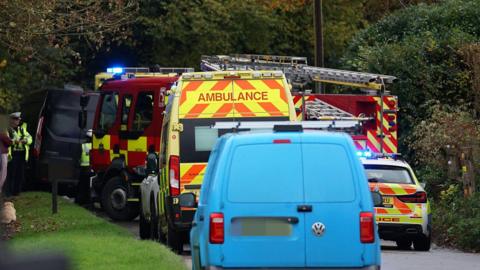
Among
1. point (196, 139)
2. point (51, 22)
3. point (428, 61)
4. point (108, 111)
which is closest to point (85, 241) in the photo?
point (196, 139)

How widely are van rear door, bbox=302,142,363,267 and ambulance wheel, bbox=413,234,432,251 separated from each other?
821 cm

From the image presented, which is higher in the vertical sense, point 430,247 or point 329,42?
point 329,42

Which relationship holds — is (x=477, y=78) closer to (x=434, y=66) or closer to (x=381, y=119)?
(x=434, y=66)

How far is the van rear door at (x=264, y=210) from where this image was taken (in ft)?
30.4

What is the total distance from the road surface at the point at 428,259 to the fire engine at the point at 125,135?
515 cm

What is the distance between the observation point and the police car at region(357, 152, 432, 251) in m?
17.0

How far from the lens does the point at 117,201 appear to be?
21719 mm

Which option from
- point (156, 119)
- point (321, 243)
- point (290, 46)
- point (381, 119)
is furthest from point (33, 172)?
point (321, 243)

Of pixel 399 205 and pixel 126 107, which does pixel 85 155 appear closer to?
pixel 126 107

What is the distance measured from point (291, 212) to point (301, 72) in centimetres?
1385

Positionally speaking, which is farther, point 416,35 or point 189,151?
point 416,35

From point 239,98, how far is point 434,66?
1291 cm

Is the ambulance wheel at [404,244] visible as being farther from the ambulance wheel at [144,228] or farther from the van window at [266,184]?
the van window at [266,184]

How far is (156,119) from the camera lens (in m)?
20.7
